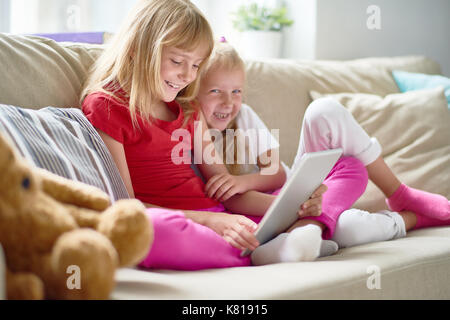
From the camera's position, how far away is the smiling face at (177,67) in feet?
4.17

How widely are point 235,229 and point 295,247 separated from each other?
0.15 metres

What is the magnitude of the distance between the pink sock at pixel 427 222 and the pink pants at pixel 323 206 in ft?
0.72

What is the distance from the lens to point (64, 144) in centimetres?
106

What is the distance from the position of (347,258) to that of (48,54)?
2.90ft

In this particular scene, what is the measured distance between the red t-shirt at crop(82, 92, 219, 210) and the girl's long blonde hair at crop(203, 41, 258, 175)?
178 millimetres

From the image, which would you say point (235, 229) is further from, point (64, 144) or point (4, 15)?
point (4, 15)

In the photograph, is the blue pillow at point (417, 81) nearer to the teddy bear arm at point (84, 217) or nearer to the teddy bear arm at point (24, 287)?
the teddy bear arm at point (84, 217)

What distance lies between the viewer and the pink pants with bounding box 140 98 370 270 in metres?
0.91

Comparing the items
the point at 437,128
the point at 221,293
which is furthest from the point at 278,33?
the point at 221,293

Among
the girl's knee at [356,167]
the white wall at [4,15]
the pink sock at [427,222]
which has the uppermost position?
the white wall at [4,15]

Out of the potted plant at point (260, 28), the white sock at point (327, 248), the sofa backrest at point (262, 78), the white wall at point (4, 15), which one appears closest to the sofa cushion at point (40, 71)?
the sofa backrest at point (262, 78)

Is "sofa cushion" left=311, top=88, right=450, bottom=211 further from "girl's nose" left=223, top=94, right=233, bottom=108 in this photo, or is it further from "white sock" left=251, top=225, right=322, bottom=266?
"white sock" left=251, top=225, right=322, bottom=266

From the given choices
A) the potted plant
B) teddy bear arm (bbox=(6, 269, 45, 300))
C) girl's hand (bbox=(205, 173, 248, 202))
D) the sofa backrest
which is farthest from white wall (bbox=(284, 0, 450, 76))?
teddy bear arm (bbox=(6, 269, 45, 300))

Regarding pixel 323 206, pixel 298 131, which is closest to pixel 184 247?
pixel 323 206
